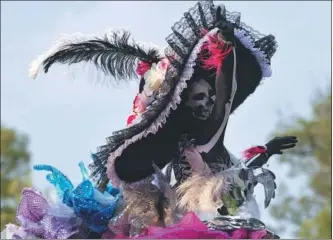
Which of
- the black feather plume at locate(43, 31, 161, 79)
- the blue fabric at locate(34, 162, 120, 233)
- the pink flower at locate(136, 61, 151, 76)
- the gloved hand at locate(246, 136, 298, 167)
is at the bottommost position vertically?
the blue fabric at locate(34, 162, 120, 233)

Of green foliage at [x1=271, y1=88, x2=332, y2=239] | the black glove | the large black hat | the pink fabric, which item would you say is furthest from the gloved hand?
green foliage at [x1=271, y1=88, x2=332, y2=239]

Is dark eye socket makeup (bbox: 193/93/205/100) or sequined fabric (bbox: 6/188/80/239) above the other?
dark eye socket makeup (bbox: 193/93/205/100)

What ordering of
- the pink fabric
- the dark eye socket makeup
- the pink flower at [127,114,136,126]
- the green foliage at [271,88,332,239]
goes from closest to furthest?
the pink fabric → the dark eye socket makeup → the pink flower at [127,114,136,126] → the green foliage at [271,88,332,239]

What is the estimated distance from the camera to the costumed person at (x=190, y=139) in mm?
2482

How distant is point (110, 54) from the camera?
9.34ft

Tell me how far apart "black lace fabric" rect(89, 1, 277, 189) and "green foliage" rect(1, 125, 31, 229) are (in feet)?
19.2

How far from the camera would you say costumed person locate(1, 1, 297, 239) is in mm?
2482

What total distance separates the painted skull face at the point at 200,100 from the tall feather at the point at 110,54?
0.26 meters

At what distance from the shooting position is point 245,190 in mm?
2445

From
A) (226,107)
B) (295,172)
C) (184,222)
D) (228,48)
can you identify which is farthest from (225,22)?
(295,172)

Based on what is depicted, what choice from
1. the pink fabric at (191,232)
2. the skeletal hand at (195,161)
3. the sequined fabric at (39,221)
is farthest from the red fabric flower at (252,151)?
the sequined fabric at (39,221)

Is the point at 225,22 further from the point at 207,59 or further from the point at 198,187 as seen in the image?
the point at 198,187

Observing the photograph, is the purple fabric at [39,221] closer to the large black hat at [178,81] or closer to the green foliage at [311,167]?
the large black hat at [178,81]

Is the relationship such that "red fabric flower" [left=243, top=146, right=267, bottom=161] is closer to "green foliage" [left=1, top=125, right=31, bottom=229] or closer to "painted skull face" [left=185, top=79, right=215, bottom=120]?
"painted skull face" [left=185, top=79, right=215, bottom=120]
